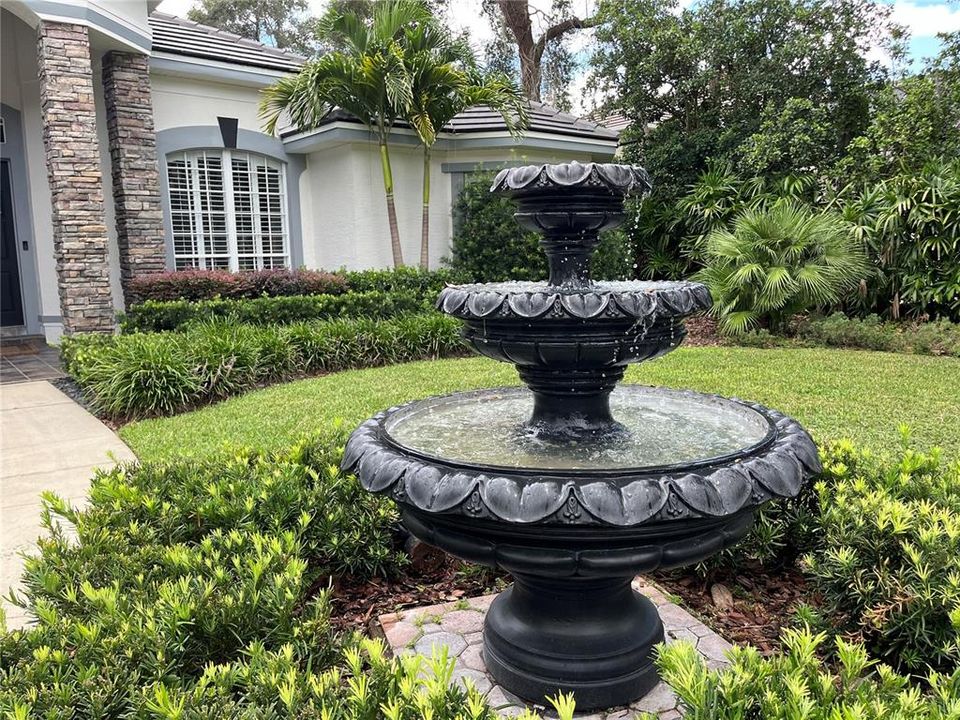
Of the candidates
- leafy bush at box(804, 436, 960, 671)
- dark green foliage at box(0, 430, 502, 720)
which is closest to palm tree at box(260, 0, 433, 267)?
dark green foliage at box(0, 430, 502, 720)

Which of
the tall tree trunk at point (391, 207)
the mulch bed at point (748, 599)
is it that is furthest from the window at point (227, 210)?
the mulch bed at point (748, 599)

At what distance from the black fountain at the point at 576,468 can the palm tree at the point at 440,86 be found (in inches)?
369

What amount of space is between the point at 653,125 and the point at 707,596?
1410cm

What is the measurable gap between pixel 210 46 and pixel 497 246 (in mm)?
6232

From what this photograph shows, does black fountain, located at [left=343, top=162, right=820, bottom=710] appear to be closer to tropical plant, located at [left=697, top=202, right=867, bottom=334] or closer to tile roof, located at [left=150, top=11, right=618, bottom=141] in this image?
tropical plant, located at [left=697, top=202, right=867, bottom=334]

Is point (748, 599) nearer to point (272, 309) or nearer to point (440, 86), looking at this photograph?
point (272, 309)

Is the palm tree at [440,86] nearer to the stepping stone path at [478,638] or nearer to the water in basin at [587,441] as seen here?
the water in basin at [587,441]

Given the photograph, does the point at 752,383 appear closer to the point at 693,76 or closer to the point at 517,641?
the point at 517,641

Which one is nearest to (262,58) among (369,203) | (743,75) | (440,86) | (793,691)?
(369,203)

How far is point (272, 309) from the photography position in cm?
1031

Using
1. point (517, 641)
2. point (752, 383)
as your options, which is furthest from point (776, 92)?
point (517, 641)

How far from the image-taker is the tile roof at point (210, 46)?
11.8 metres

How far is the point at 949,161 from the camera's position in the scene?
1187 cm

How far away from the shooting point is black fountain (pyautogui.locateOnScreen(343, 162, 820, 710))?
226 cm
